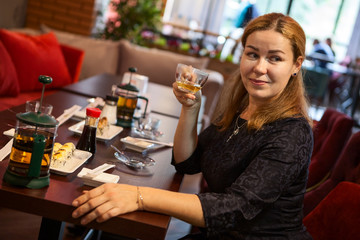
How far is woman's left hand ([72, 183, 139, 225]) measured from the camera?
1125 mm

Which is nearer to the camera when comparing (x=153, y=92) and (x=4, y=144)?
(x=4, y=144)

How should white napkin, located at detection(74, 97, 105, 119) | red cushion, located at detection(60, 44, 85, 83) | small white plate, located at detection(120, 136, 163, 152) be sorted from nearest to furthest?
small white plate, located at detection(120, 136, 163, 152) → white napkin, located at detection(74, 97, 105, 119) → red cushion, located at detection(60, 44, 85, 83)

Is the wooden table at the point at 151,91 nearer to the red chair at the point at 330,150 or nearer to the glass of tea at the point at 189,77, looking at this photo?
the red chair at the point at 330,150

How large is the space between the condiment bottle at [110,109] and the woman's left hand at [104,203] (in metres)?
0.89

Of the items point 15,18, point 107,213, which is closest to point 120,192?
point 107,213

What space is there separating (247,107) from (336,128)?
75 centimetres

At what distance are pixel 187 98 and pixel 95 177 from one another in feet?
1.48

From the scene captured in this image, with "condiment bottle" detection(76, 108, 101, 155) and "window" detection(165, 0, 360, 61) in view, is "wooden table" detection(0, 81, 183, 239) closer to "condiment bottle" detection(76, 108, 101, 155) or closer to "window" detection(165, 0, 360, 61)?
"condiment bottle" detection(76, 108, 101, 155)

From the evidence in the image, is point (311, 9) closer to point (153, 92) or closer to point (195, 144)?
point (153, 92)

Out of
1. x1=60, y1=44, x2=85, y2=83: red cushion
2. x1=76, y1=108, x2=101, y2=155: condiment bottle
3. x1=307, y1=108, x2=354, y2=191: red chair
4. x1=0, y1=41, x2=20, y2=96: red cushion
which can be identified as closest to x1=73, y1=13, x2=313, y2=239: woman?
x1=76, y1=108, x2=101, y2=155: condiment bottle

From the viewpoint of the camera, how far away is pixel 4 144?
4.89 feet

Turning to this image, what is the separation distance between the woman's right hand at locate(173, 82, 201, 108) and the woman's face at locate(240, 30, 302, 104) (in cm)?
18

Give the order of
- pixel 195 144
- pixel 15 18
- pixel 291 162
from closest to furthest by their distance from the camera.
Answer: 1. pixel 291 162
2. pixel 195 144
3. pixel 15 18

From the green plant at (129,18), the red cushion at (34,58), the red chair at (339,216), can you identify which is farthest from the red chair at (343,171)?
the green plant at (129,18)
